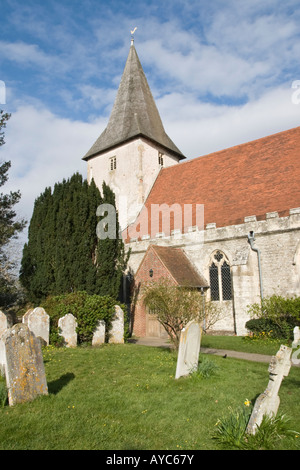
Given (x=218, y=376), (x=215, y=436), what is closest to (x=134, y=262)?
(x=218, y=376)

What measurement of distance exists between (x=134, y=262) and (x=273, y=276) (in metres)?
7.67

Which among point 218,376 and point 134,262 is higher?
point 134,262

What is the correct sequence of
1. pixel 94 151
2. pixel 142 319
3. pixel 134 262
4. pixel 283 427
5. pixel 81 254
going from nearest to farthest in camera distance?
1. pixel 283 427
2. pixel 81 254
3. pixel 142 319
4. pixel 134 262
5. pixel 94 151

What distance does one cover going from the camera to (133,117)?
81.1 ft

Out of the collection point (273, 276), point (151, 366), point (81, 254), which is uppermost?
point (81, 254)

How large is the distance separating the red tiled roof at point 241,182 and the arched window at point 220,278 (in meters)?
1.78

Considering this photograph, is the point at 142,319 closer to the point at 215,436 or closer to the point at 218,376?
the point at 218,376

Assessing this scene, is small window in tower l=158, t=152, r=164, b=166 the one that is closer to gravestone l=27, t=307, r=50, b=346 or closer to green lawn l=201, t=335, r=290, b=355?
green lawn l=201, t=335, r=290, b=355

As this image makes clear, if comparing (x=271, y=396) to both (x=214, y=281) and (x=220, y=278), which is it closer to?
(x=220, y=278)

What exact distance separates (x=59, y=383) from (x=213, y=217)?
12.3 m

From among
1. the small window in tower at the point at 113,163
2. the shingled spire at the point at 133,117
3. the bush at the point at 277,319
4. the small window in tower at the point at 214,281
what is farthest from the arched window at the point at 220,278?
the small window in tower at the point at 113,163

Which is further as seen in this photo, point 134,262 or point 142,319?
point 134,262

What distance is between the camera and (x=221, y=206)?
17.3 meters

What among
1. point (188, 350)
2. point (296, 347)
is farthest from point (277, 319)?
point (188, 350)
